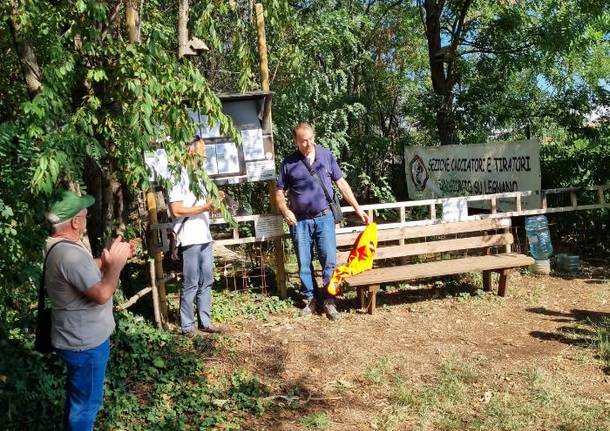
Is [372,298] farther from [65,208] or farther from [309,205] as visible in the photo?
[65,208]

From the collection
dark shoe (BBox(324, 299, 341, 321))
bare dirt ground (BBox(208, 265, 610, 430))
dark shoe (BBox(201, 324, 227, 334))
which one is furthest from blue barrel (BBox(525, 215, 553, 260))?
dark shoe (BBox(201, 324, 227, 334))

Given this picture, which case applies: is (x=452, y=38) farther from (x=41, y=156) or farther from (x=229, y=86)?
(x=41, y=156)

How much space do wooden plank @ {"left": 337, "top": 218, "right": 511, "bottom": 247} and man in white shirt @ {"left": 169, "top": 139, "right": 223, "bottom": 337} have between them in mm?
1743

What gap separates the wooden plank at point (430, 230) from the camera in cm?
672

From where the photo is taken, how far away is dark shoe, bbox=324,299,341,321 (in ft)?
19.9

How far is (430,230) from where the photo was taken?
22.8 ft

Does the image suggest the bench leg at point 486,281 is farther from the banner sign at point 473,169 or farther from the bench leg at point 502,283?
the banner sign at point 473,169

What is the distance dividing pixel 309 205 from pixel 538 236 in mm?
3702

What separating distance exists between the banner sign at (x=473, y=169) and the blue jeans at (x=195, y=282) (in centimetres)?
490

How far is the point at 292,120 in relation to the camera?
28.0ft

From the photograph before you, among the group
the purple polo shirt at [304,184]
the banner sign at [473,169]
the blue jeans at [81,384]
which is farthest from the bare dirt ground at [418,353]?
the banner sign at [473,169]

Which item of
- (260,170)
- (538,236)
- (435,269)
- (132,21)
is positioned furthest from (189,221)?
(538,236)

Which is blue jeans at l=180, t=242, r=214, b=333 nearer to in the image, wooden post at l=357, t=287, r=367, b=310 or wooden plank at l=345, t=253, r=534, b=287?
wooden plank at l=345, t=253, r=534, b=287

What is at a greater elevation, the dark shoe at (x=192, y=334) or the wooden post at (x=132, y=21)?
the wooden post at (x=132, y=21)
